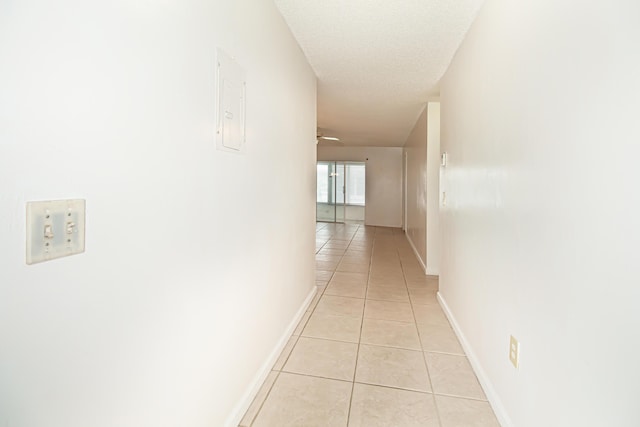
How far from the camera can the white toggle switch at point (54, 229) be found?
63cm

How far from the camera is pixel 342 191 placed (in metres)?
10.1

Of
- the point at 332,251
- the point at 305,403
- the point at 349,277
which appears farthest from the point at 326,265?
the point at 305,403

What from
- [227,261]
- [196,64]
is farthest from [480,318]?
[196,64]

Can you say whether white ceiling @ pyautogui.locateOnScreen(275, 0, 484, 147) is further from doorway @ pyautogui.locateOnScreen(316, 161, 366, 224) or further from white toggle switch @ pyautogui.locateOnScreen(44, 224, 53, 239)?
doorway @ pyautogui.locateOnScreen(316, 161, 366, 224)

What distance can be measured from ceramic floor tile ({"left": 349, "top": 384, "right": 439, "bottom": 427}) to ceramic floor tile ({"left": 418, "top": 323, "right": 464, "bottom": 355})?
1.93 feet

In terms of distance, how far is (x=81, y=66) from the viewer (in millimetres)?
714

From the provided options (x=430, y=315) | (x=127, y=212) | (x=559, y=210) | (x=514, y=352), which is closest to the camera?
(x=127, y=212)

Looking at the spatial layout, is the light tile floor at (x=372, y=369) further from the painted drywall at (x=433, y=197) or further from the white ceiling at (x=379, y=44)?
the white ceiling at (x=379, y=44)

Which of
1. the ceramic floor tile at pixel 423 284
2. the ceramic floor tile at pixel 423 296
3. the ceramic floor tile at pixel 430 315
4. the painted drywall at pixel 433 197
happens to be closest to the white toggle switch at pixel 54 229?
the ceramic floor tile at pixel 430 315

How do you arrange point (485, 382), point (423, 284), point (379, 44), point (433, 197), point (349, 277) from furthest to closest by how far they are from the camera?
point (433, 197) → point (349, 277) → point (423, 284) → point (379, 44) → point (485, 382)

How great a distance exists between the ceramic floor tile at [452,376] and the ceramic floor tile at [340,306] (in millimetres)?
878

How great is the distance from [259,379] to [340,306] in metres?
1.40

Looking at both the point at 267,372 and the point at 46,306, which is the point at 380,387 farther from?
the point at 46,306

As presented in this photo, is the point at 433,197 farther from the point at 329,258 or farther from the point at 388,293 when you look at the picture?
the point at 329,258
